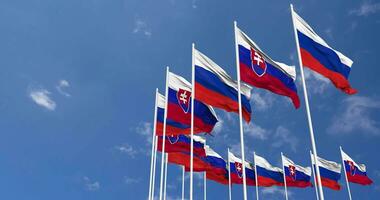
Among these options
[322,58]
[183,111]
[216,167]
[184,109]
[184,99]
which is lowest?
[322,58]

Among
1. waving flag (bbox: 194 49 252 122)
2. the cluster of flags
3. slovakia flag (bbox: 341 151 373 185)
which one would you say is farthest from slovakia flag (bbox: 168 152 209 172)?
slovakia flag (bbox: 341 151 373 185)

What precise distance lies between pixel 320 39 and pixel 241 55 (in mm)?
3487

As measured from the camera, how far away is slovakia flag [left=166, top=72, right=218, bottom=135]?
2117cm

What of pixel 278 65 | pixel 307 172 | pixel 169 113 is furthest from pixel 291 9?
pixel 307 172

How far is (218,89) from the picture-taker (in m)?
19.0

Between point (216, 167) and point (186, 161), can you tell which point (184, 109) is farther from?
point (216, 167)

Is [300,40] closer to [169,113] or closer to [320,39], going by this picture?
[320,39]

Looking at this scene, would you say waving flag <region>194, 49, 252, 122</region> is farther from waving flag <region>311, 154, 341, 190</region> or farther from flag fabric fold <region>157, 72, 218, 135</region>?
waving flag <region>311, 154, 341, 190</region>

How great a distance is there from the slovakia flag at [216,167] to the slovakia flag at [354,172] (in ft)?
38.5

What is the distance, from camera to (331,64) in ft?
55.0

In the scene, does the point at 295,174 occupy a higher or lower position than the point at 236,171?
higher

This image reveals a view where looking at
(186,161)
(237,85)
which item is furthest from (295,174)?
(237,85)

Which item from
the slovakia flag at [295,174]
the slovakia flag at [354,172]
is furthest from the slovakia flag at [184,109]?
the slovakia flag at [354,172]

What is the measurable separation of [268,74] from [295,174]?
23.7 metres
